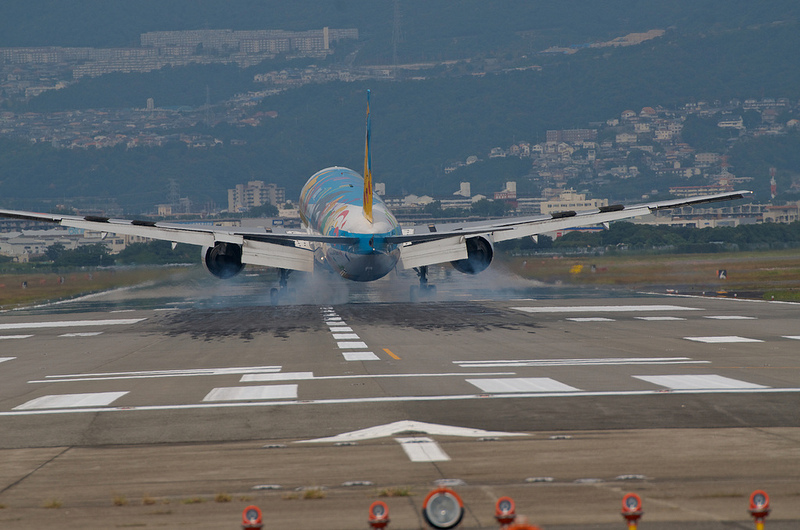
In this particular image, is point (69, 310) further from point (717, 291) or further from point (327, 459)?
point (327, 459)

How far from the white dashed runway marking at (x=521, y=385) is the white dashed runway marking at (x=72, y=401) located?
6.43 meters

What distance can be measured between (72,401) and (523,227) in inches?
1266

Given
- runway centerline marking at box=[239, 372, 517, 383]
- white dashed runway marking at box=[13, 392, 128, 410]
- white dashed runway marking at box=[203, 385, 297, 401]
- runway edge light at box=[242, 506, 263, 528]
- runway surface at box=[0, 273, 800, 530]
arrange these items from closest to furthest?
runway edge light at box=[242, 506, 263, 528], runway surface at box=[0, 273, 800, 530], white dashed runway marking at box=[13, 392, 128, 410], white dashed runway marking at box=[203, 385, 297, 401], runway centerline marking at box=[239, 372, 517, 383]

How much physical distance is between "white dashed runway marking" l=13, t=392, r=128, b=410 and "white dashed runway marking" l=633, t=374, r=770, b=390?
9532 millimetres

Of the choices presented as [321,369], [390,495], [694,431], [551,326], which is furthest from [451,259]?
[390,495]

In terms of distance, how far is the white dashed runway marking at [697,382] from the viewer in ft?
57.9

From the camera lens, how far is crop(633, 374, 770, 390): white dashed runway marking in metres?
17.6

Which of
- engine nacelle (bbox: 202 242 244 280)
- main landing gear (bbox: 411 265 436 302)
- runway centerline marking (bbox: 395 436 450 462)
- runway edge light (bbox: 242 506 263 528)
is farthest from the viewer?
main landing gear (bbox: 411 265 436 302)

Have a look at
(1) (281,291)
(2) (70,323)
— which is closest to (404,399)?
(2) (70,323)

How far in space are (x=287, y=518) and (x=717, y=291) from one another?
48138mm

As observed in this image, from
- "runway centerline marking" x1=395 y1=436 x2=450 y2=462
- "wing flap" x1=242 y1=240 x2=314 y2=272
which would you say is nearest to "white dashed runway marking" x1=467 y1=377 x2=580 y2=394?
"runway centerline marking" x1=395 y1=436 x2=450 y2=462

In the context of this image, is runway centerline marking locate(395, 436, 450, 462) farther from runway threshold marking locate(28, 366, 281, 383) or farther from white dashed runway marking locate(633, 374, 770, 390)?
runway threshold marking locate(28, 366, 281, 383)

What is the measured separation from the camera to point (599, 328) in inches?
1283

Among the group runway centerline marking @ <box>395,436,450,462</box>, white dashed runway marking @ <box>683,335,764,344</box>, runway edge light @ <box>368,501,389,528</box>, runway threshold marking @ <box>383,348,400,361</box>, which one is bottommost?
runway centerline marking @ <box>395,436,450,462</box>
